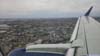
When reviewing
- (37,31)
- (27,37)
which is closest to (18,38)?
(27,37)

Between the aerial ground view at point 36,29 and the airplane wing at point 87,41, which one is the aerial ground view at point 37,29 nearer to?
the aerial ground view at point 36,29

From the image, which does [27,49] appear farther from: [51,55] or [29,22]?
[29,22]

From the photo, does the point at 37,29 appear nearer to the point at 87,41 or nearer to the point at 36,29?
the point at 36,29

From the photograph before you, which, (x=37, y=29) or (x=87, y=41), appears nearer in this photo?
(x=87, y=41)

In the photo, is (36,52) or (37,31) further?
(37,31)

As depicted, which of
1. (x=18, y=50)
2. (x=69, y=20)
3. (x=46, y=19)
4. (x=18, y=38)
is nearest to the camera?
(x=18, y=50)

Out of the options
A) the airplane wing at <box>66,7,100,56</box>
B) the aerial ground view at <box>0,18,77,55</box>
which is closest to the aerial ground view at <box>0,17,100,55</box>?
the aerial ground view at <box>0,18,77,55</box>

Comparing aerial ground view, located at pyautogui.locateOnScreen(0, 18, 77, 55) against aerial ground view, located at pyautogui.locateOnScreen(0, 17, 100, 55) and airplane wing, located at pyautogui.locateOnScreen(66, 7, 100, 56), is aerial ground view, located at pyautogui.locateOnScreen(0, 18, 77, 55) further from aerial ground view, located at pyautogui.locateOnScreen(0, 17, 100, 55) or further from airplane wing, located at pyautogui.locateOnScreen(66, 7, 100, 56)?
airplane wing, located at pyautogui.locateOnScreen(66, 7, 100, 56)

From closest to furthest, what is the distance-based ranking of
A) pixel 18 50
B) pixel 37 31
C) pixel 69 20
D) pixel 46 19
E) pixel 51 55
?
pixel 51 55 → pixel 18 50 → pixel 37 31 → pixel 46 19 → pixel 69 20

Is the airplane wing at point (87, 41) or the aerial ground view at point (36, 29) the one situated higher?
the airplane wing at point (87, 41)

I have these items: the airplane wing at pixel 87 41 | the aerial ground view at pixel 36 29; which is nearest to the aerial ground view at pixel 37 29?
the aerial ground view at pixel 36 29

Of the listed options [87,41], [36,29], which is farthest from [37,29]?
[87,41]
